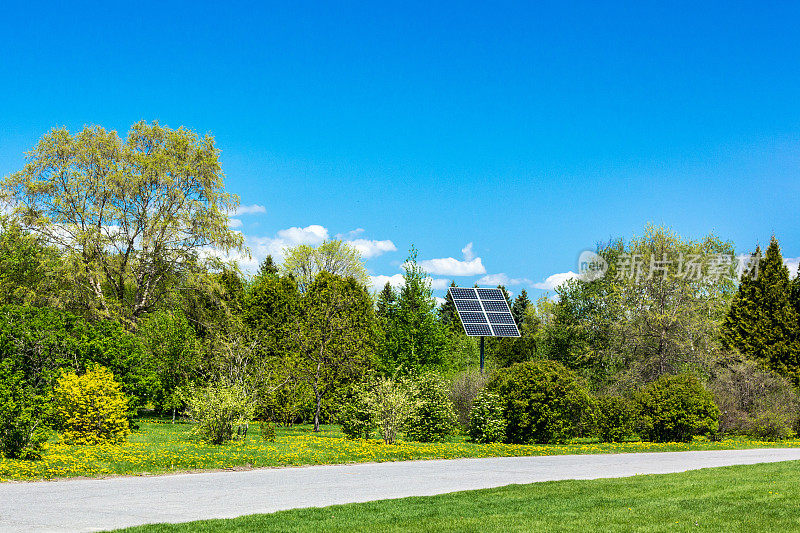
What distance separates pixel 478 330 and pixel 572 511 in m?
20.2

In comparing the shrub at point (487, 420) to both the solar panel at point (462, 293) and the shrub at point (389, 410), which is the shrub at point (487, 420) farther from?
the solar panel at point (462, 293)

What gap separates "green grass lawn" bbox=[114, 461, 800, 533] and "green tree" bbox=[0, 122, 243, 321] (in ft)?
80.5

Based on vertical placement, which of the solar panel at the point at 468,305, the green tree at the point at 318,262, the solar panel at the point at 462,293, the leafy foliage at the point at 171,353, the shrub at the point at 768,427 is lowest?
the shrub at the point at 768,427

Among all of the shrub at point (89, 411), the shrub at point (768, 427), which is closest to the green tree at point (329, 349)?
the shrub at point (89, 411)

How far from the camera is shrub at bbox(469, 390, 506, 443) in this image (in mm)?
20938

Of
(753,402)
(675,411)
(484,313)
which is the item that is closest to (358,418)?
(675,411)

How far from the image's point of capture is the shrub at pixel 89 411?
17.2 metres

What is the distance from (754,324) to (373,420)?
80.9ft

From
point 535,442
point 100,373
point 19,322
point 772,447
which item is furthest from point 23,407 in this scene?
point 772,447

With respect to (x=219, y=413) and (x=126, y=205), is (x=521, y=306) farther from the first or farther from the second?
(x=219, y=413)

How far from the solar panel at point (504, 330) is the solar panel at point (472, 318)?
2.13ft

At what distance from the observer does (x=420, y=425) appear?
Result: 68.2 ft

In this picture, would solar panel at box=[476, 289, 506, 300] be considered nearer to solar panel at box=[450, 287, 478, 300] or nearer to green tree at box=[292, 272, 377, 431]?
solar panel at box=[450, 287, 478, 300]

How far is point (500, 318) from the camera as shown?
30.3 m
